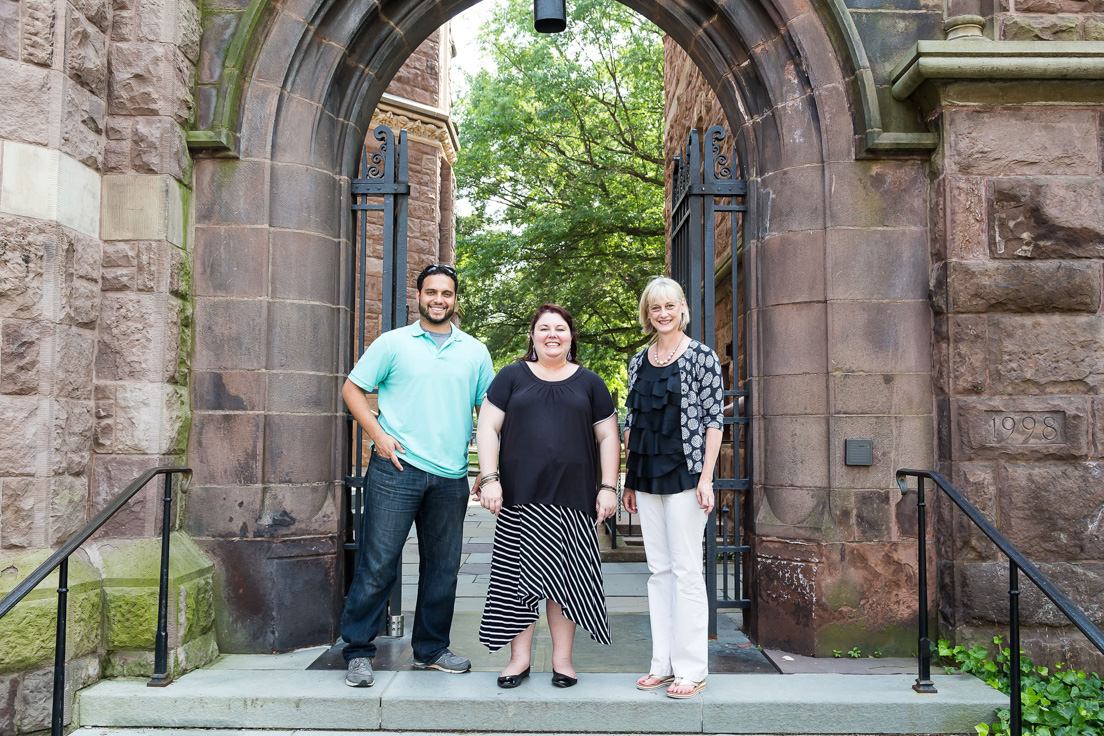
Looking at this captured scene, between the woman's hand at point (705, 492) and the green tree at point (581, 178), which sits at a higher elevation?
the green tree at point (581, 178)

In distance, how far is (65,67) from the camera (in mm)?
3875

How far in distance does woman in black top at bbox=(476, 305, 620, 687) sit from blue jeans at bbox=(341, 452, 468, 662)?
329 mm

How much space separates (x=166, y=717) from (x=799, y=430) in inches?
138

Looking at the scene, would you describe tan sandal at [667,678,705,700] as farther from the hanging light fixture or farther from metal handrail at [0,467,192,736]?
the hanging light fixture

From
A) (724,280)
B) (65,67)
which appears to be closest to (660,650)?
(65,67)

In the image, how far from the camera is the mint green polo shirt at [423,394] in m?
3.93

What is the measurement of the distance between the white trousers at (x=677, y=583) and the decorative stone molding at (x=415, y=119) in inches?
399

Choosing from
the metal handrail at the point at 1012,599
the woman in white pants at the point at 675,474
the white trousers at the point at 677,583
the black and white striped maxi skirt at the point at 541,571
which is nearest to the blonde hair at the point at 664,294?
the woman in white pants at the point at 675,474

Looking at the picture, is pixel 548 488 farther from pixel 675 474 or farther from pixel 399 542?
pixel 399 542

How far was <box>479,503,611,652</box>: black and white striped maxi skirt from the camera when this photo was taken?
3.70 m

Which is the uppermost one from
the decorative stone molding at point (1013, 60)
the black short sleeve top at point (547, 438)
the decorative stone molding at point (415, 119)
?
the decorative stone molding at point (415, 119)

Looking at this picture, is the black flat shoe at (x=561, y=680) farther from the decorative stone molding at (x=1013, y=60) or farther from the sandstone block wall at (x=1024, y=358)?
the decorative stone molding at (x=1013, y=60)

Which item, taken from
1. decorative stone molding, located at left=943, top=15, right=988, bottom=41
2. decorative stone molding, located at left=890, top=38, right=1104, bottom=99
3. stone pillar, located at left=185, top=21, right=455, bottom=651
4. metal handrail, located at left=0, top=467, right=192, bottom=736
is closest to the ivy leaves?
decorative stone molding, located at left=890, top=38, right=1104, bottom=99

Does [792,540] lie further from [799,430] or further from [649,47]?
[649,47]
